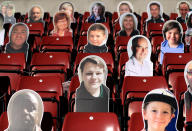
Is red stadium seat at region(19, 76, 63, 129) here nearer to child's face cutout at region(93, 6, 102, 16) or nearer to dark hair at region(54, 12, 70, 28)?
dark hair at region(54, 12, 70, 28)

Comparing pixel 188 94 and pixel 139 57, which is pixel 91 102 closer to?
pixel 188 94

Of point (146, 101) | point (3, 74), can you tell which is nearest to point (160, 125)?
point (146, 101)

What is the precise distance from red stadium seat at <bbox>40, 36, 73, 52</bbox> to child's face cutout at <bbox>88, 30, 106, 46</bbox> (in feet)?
0.97

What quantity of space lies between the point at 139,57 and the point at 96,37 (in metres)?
0.73

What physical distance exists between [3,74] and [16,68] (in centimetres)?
18

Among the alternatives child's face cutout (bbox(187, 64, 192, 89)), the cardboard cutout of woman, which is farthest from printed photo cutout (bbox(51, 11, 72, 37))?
child's face cutout (bbox(187, 64, 192, 89))

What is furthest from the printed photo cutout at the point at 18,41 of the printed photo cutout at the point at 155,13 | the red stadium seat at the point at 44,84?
the printed photo cutout at the point at 155,13

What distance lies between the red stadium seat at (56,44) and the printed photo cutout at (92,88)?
1153 millimetres

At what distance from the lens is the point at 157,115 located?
8.26 feet

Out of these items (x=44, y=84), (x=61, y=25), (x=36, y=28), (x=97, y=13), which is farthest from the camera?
(x=97, y=13)

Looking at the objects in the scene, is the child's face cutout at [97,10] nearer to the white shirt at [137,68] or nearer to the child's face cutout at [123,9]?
the child's face cutout at [123,9]

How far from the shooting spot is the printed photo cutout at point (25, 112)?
8.57 ft

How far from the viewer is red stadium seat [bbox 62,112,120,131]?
2.56m

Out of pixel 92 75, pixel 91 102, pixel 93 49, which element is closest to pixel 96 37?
pixel 93 49
